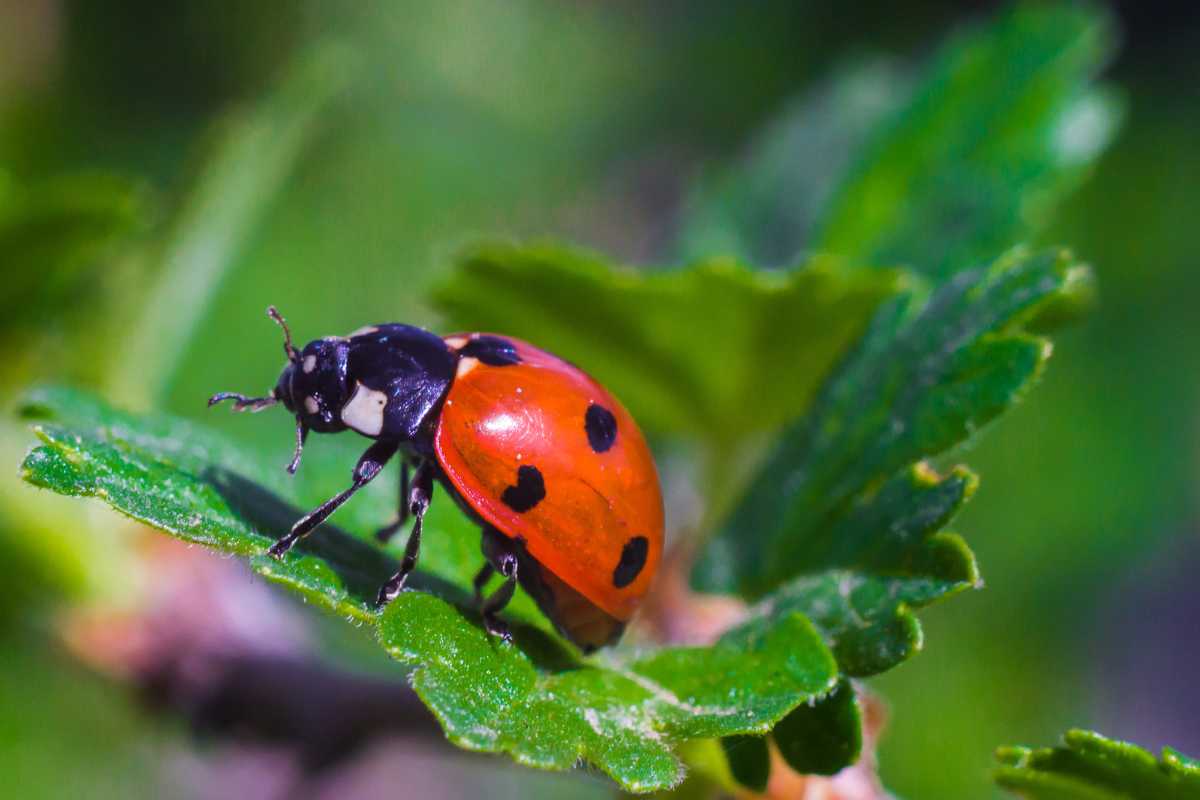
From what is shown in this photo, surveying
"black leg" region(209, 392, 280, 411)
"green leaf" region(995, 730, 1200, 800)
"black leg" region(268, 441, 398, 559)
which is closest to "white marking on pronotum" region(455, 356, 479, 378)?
"black leg" region(268, 441, 398, 559)

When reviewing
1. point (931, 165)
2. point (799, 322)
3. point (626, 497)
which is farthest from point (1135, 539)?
point (626, 497)

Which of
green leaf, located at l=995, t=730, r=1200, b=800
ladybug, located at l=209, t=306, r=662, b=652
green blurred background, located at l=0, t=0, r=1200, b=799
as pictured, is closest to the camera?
green leaf, located at l=995, t=730, r=1200, b=800

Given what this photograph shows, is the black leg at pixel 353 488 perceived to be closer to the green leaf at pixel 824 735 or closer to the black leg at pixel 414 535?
the black leg at pixel 414 535

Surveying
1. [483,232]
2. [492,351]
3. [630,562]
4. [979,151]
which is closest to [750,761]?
[630,562]

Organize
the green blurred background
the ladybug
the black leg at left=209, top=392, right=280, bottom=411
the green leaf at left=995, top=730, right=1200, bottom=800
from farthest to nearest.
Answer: the green blurred background, the black leg at left=209, top=392, right=280, bottom=411, the ladybug, the green leaf at left=995, top=730, right=1200, bottom=800

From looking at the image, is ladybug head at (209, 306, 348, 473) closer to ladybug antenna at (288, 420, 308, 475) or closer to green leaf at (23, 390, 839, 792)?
ladybug antenna at (288, 420, 308, 475)

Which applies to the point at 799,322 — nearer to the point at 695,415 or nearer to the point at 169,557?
the point at 695,415

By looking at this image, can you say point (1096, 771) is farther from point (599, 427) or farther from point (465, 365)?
point (465, 365)

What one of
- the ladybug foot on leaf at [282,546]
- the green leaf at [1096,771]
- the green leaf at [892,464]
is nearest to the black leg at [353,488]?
the ladybug foot on leaf at [282,546]
